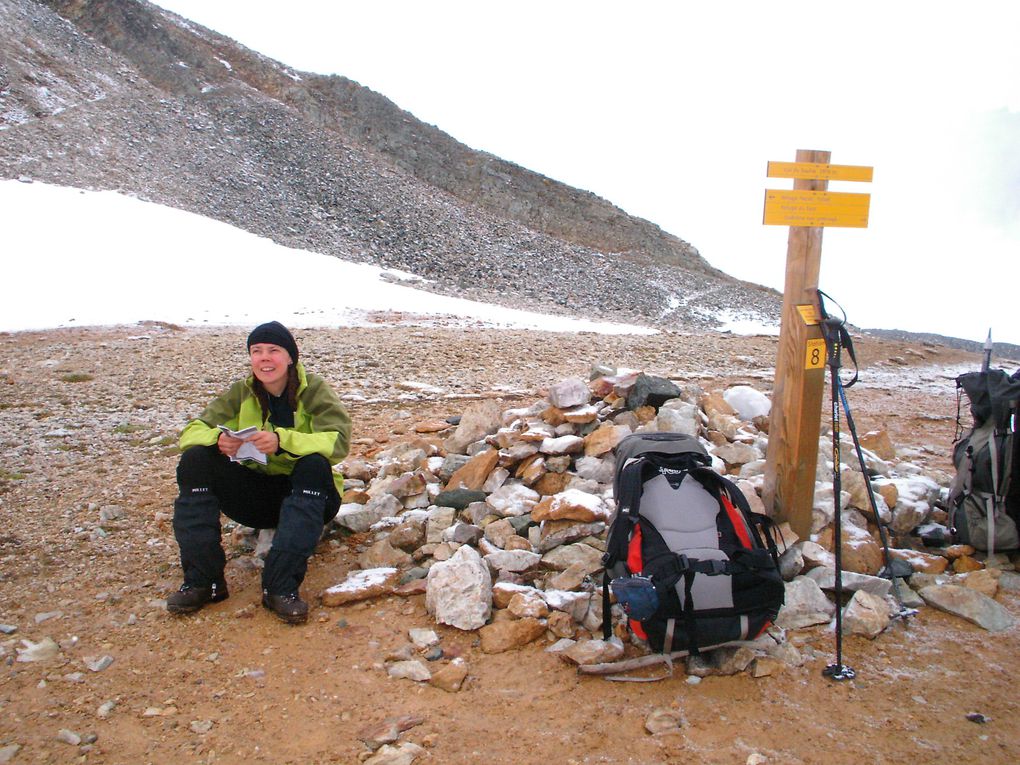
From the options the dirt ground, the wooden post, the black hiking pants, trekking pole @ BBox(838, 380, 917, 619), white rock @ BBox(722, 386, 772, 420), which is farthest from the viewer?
white rock @ BBox(722, 386, 772, 420)

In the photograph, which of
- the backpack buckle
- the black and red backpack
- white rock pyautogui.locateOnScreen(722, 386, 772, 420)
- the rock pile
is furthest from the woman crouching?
white rock pyautogui.locateOnScreen(722, 386, 772, 420)

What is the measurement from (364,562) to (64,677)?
58.8 inches

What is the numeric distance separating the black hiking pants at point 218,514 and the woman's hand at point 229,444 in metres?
0.18

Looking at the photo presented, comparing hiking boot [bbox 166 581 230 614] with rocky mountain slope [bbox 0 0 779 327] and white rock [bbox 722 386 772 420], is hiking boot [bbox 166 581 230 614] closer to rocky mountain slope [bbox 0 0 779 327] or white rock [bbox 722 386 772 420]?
white rock [bbox 722 386 772 420]

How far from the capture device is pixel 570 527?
158 inches

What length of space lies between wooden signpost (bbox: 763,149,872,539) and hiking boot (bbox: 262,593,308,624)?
2.60 metres

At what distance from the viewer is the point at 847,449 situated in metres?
5.08

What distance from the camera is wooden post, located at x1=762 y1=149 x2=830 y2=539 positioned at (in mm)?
3820

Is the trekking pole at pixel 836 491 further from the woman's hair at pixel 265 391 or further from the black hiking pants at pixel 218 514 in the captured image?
the woman's hair at pixel 265 391

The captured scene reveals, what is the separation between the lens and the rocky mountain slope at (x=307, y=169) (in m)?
27.4

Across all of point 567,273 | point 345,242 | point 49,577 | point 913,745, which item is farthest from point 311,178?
point 913,745

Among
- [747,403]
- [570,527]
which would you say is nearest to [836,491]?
[570,527]

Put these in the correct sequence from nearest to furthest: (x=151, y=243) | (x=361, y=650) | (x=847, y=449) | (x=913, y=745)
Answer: (x=913, y=745)
(x=361, y=650)
(x=847, y=449)
(x=151, y=243)

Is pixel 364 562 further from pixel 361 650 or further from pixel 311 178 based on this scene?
pixel 311 178
